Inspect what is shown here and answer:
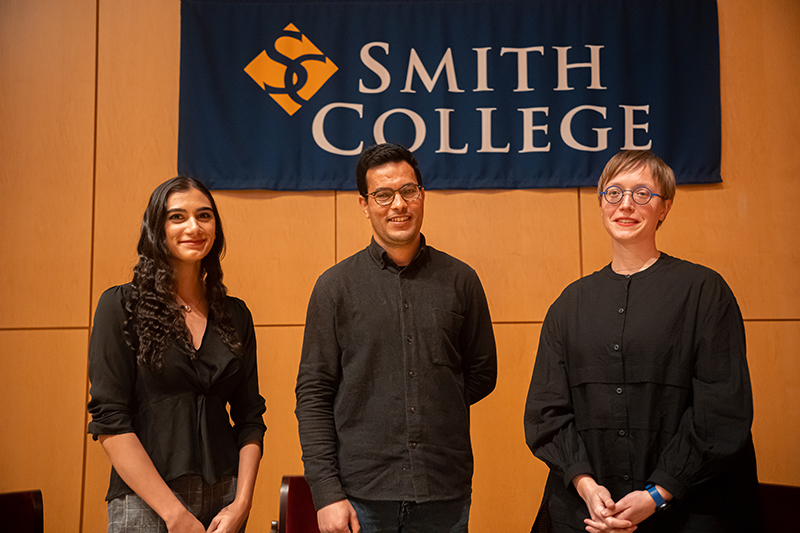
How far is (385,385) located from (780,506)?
1.52 meters

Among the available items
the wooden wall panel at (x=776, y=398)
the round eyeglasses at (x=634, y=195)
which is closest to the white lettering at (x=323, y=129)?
the round eyeglasses at (x=634, y=195)

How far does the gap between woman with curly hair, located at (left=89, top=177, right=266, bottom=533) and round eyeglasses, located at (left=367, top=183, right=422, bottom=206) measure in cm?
55

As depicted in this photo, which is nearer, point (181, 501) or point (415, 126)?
point (181, 501)

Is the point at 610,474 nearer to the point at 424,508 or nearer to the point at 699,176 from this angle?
the point at 424,508

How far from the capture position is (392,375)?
1851mm

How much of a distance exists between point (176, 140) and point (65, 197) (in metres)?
0.69

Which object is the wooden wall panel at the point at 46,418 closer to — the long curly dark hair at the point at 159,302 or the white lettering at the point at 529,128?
the long curly dark hair at the point at 159,302

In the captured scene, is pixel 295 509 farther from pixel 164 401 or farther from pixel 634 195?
pixel 634 195

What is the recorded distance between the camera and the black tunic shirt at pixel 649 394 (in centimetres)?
158

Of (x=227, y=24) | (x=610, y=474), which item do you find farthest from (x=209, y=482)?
(x=227, y=24)

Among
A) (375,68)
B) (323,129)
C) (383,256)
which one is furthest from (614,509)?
(375,68)

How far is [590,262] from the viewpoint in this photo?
3.39 m

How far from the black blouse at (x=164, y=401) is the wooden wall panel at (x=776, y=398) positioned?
2.80 m

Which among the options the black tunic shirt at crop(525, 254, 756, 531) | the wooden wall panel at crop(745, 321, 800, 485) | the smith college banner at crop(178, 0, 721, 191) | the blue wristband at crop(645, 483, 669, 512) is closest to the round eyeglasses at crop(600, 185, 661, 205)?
the black tunic shirt at crop(525, 254, 756, 531)
